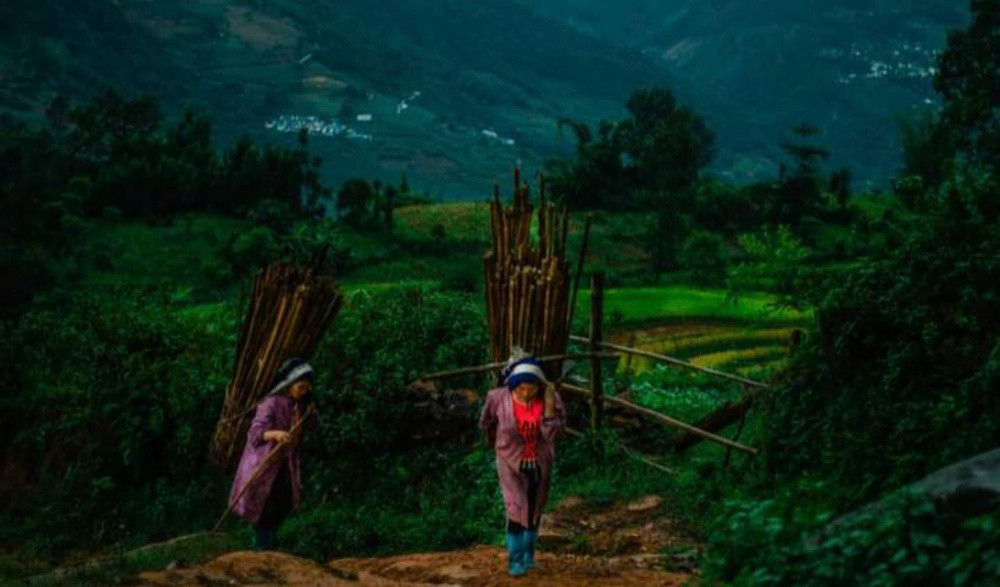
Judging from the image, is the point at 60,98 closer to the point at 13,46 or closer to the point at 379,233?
the point at 379,233

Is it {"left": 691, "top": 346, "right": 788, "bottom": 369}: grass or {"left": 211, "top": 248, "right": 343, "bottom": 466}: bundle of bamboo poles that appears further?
{"left": 691, "top": 346, "right": 788, "bottom": 369}: grass

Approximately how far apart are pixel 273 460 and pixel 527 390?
2.05 m

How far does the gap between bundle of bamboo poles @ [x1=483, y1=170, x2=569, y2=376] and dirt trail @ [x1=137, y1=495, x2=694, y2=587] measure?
156cm

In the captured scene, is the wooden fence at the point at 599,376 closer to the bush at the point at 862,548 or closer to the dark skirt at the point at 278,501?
the dark skirt at the point at 278,501

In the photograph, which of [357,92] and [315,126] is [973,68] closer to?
[315,126]

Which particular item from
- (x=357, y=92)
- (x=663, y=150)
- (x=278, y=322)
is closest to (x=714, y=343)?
(x=278, y=322)

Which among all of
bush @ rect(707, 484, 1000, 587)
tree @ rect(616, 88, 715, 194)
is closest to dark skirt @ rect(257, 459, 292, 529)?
bush @ rect(707, 484, 1000, 587)

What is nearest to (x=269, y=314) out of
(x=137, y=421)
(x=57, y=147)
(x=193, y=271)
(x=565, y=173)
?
(x=137, y=421)

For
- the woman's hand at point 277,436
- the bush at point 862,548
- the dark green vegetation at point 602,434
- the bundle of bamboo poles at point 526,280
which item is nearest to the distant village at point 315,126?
the dark green vegetation at point 602,434

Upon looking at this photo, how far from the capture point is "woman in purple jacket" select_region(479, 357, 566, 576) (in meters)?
7.03

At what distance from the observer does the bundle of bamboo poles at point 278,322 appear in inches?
401

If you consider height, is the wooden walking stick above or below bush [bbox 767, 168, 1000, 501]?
below

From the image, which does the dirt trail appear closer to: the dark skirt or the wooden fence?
the dark skirt

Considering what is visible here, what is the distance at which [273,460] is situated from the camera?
823cm
